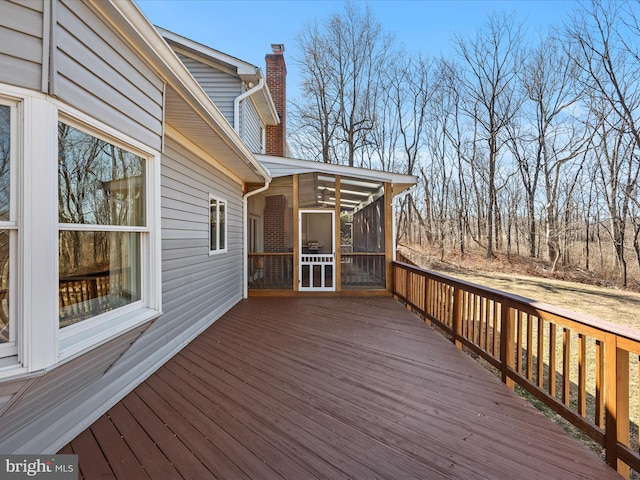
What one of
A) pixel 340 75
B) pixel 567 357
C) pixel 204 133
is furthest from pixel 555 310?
pixel 340 75

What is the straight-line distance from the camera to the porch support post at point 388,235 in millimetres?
7059

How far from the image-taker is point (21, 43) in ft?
4.71

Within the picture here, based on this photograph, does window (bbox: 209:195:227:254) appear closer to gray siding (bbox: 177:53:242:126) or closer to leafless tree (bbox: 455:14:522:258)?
gray siding (bbox: 177:53:242:126)

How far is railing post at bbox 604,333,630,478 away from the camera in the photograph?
5.87 ft

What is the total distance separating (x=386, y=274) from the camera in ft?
23.5

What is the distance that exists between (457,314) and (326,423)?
2.46 meters

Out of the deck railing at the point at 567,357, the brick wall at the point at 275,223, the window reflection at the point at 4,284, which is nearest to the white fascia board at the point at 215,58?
the brick wall at the point at 275,223

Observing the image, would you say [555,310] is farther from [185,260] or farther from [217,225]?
[217,225]

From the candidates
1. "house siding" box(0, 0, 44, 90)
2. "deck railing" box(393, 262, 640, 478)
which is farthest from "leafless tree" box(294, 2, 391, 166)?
"house siding" box(0, 0, 44, 90)

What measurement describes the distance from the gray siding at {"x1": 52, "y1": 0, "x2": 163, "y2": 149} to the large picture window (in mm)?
188

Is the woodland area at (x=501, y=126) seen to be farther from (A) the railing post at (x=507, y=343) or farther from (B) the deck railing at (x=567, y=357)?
(A) the railing post at (x=507, y=343)

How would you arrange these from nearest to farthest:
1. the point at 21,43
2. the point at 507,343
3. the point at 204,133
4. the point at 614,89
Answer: the point at 21,43 → the point at 507,343 → the point at 204,133 → the point at 614,89

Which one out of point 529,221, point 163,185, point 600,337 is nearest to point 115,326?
point 163,185

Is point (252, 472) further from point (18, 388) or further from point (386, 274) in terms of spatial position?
point (386, 274)
